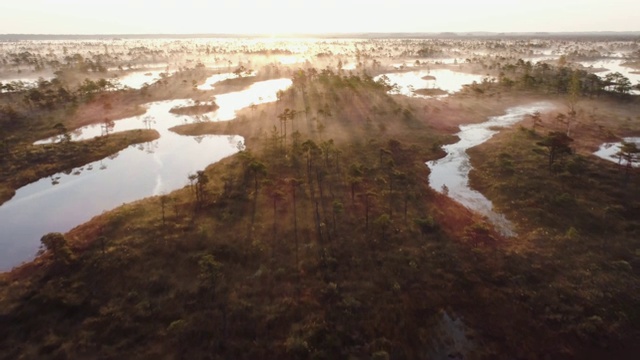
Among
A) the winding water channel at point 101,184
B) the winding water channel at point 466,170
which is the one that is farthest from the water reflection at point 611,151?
the winding water channel at point 101,184

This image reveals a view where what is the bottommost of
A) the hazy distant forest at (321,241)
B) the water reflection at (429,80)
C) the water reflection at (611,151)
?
A: the hazy distant forest at (321,241)

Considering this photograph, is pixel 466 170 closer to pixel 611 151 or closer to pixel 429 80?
pixel 611 151

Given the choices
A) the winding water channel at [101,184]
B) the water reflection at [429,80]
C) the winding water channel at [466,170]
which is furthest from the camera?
the water reflection at [429,80]

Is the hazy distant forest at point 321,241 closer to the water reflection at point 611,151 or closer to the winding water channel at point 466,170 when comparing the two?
the winding water channel at point 466,170

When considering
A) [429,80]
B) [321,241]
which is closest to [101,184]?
[321,241]

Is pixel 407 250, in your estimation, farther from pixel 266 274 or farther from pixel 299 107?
pixel 299 107

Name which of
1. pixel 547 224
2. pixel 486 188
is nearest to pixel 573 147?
pixel 486 188

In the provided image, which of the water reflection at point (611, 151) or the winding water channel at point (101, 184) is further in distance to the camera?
the water reflection at point (611, 151)
